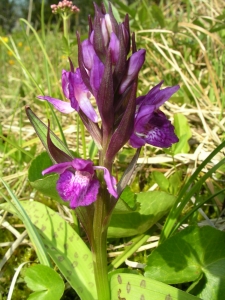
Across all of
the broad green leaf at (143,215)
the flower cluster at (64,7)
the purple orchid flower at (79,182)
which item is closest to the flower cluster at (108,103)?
the purple orchid flower at (79,182)

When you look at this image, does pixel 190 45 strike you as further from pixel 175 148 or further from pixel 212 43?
pixel 175 148

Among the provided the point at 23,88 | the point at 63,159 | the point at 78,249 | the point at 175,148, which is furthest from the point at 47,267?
the point at 23,88

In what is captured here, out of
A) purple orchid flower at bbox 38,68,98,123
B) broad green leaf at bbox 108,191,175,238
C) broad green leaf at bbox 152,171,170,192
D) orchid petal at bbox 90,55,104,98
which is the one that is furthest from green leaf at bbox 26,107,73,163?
broad green leaf at bbox 152,171,170,192

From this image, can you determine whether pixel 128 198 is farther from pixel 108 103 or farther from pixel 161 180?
pixel 108 103

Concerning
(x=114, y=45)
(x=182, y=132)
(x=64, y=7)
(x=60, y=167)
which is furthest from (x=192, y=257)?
(x=64, y=7)

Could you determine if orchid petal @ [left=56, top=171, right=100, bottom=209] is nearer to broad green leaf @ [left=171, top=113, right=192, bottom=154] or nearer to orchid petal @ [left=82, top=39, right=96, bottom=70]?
orchid petal @ [left=82, top=39, right=96, bottom=70]

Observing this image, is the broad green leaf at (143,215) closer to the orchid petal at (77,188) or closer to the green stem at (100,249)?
the green stem at (100,249)
